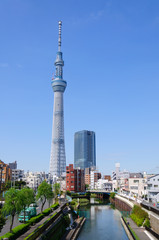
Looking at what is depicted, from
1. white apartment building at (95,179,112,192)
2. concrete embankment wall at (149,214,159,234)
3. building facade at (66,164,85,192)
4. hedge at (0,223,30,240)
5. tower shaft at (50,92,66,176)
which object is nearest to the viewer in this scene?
hedge at (0,223,30,240)

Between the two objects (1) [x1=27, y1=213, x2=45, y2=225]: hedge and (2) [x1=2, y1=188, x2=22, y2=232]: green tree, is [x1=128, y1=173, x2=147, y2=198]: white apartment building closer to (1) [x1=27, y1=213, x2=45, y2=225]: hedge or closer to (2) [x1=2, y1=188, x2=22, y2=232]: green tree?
(1) [x1=27, y1=213, x2=45, y2=225]: hedge

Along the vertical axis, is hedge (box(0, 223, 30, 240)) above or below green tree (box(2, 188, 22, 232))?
below

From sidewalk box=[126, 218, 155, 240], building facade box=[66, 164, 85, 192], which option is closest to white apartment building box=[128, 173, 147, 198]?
building facade box=[66, 164, 85, 192]

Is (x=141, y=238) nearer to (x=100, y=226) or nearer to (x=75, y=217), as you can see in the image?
(x=100, y=226)

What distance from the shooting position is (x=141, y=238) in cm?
3170

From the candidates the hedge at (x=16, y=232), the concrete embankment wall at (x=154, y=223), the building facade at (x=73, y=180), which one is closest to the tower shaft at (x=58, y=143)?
the building facade at (x=73, y=180)

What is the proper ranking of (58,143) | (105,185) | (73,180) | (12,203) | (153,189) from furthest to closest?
(58,143) → (105,185) → (73,180) → (153,189) → (12,203)

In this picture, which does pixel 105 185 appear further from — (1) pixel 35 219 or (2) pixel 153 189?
(1) pixel 35 219

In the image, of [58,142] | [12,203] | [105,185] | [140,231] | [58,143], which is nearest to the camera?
[12,203]

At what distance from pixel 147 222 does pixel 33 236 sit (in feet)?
65.8

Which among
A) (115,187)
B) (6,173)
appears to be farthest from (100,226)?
(115,187)

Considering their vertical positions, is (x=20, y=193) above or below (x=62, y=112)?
below

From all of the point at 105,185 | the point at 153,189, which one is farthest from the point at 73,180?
the point at 153,189

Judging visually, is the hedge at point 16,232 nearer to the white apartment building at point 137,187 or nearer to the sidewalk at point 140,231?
the sidewalk at point 140,231
